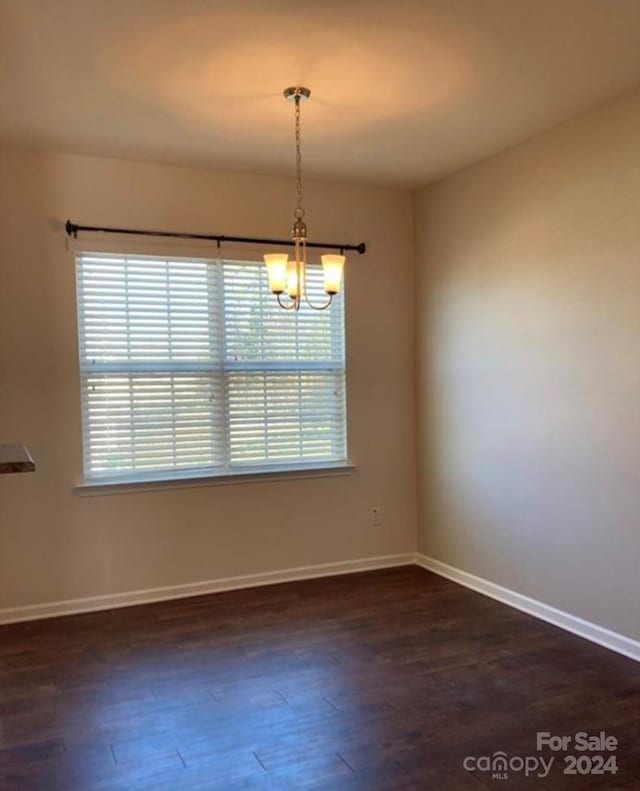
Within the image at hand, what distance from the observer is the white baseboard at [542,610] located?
316 centimetres

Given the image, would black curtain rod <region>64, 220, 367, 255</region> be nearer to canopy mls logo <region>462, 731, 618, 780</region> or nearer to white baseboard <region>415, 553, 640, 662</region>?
white baseboard <region>415, 553, 640, 662</region>

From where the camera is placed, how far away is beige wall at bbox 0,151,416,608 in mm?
3738

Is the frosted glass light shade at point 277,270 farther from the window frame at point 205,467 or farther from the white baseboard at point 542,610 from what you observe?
the white baseboard at point 542,610

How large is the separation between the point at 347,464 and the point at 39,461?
2001mm

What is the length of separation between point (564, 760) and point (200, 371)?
9.40ft

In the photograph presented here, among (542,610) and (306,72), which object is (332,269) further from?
(542,610)

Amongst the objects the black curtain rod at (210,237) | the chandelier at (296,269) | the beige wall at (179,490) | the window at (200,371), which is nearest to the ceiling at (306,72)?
the chandelier at (296,269)

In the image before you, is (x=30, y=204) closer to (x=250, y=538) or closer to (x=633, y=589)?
(x=250, y=538)

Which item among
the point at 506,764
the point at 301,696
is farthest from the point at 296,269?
the point at 506,764

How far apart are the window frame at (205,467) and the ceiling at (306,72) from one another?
56 centimetres

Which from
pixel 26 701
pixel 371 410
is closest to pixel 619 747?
pixel 26 701

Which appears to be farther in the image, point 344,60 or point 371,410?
point 371,410

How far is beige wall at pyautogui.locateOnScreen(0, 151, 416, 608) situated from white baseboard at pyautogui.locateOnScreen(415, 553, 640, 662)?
441 millimetres

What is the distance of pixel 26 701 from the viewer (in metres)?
2.79
